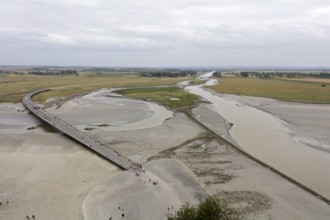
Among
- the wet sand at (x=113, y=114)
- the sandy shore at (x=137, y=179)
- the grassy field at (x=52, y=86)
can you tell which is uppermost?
the sandy shore at (x=137, y=179)

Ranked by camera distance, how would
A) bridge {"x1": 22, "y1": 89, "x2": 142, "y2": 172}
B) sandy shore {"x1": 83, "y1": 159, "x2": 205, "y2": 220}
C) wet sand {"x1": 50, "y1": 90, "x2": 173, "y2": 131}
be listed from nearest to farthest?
sandy shore {"x1": 83, "y1": 159, "x2": 205, "y2": 220}
bridge {"x1": 22, "y1": 89, "x2": 142, "y2": 172}
wet sand {"x1": 50, "y1": 90, "x2": 173, "y2": 131}

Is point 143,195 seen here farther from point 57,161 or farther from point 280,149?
point 280,149

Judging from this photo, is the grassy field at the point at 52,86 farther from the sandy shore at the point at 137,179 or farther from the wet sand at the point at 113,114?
the sandy shore at the point at 137,179

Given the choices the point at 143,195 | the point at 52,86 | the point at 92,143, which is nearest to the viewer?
the point at 143,195

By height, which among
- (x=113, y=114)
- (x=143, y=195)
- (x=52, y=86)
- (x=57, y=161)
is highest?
(x=143, y=195)

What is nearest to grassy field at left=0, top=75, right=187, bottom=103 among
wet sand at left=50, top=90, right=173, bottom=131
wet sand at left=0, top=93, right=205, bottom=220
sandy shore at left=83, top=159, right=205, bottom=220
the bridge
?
wet sand at left=50, top=90, right=173, bottom=131

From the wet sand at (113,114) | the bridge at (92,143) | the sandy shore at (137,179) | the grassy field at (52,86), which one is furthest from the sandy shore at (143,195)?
the grassy field at (52,86)

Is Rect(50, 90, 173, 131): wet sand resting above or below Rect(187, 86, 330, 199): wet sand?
below

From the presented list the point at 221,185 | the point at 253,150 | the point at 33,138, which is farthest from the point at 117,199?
the point at 33,138

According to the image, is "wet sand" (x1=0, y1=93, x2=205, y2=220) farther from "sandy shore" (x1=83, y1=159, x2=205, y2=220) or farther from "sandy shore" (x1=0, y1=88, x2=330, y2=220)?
"sandy shore" (x1=83, y1=159, x2=205, y2=220)

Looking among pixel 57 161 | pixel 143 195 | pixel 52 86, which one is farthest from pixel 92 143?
pixel 52 86
